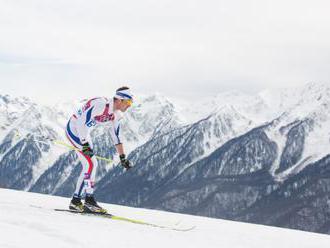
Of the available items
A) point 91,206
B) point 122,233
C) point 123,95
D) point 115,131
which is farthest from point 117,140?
point 122,233

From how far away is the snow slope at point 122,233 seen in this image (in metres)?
9.60

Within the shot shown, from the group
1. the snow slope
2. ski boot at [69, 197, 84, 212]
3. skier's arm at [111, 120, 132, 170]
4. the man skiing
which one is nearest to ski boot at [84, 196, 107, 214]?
the man skiing

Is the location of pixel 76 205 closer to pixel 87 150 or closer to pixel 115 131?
pixel 87 150

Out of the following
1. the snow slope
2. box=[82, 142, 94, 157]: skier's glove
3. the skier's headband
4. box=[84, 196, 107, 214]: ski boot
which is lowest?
the snow slope

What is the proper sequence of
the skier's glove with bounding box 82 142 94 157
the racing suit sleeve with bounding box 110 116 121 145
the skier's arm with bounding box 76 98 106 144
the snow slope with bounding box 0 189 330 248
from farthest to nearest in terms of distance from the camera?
the racing suit sleeve with bounding box 110 116 121 145 → the skier's arm with bounding box 76 98 106 144 → the skier's glove with bounding box 82 142 94 157 → the snow slope with bounding box 0 189 330 248

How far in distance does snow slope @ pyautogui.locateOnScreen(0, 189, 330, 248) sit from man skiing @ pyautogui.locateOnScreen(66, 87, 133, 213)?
103 cm

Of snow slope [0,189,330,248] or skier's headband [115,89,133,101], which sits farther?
skier's headband [115,89,133,101]

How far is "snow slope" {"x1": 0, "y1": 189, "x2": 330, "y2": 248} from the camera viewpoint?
31.5 feet

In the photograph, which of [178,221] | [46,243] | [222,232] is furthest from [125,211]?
[46,243]

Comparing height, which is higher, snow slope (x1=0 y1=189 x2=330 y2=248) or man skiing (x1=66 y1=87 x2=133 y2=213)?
man skiing (x1=66 y1=87 x2=133 y2=213)

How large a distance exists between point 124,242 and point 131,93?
5.47 m

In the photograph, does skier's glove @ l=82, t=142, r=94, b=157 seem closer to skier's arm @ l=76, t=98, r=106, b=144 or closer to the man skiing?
the man skiing

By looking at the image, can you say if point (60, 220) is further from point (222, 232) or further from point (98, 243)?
point (222, 232)

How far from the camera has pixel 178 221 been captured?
1659cm
